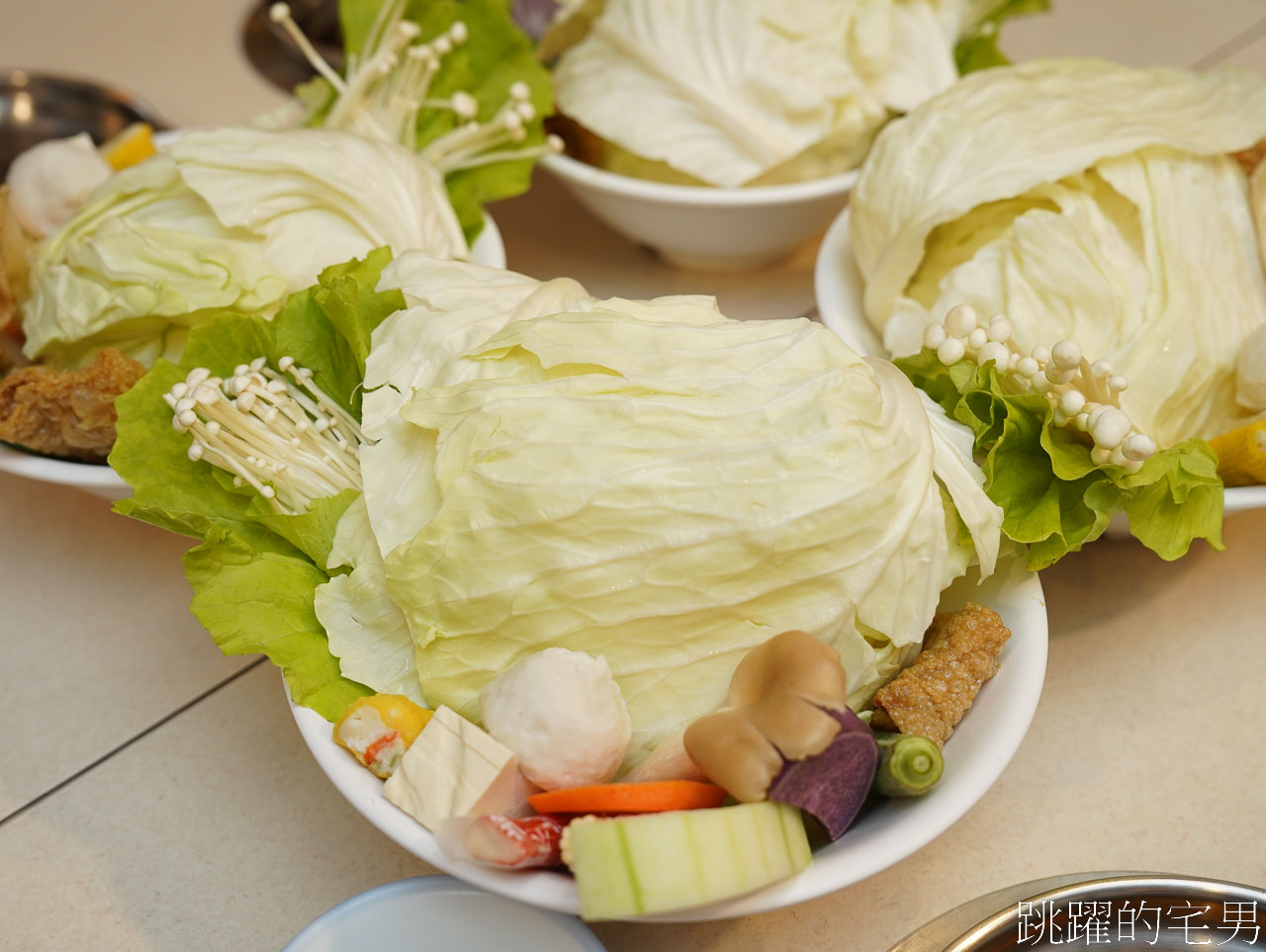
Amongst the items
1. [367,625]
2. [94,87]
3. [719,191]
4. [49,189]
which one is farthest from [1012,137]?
[94,87]

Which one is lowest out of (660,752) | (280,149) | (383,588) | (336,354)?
(660,752)

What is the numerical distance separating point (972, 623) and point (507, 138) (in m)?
1.24

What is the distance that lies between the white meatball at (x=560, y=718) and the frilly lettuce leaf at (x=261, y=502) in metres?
0.21

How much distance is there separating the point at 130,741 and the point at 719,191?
1274 millimetres

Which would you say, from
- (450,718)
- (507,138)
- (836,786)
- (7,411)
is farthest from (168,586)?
(836,786)

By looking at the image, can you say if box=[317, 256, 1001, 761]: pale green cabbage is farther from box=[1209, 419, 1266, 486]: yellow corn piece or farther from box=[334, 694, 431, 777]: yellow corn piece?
box=[1209, 419, 1266, 486]: yellow corn piece

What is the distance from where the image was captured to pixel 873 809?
3.57ft

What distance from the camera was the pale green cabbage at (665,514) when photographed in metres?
1.08

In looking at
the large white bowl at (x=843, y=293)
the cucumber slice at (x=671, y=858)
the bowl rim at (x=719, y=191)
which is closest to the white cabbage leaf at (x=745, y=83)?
the bowl rim at (x=719, y=191)

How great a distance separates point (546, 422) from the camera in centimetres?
112

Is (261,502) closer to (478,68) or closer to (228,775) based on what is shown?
(228,775)

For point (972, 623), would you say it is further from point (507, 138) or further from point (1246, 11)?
point (1246, 11)

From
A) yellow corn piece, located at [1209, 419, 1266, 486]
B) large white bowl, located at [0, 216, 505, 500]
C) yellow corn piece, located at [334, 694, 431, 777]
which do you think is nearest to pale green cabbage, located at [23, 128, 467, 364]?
large white bowl, located at [0, 216, 505, 500]

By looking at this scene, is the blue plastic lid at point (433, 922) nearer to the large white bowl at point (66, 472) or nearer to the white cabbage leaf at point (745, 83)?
the large white bowl at point (66, 472)
